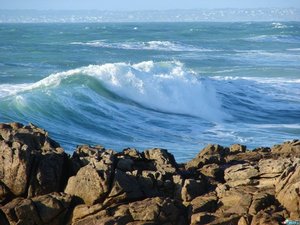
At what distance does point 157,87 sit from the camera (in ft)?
A: 93.6

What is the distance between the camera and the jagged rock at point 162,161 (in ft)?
33.7

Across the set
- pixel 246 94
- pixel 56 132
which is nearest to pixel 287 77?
pixel 246 94

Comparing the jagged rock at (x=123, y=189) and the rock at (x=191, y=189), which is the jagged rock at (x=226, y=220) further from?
the jagged rock at (x=123, y=189)

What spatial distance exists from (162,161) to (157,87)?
17872 mm

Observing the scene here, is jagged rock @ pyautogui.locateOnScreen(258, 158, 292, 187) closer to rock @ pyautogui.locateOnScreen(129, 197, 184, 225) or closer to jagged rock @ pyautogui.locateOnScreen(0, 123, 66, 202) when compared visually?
rock @ pyautogui.locateOnScreen(129, 197, 184, 225)

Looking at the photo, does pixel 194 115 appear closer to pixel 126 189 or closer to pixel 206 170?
pixel 206 170

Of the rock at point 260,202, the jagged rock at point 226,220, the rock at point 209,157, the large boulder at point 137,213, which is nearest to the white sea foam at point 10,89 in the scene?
the rock at point 209,157

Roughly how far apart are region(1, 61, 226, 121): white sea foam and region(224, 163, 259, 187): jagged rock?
13794 mm

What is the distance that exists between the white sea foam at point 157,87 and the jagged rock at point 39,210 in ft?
50.7

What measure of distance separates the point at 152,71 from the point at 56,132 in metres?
13.3

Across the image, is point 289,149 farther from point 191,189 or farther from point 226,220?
point 226,220

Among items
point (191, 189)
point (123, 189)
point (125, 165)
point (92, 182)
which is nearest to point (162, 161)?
point (125, 165)

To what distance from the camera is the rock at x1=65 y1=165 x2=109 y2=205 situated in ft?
30.0

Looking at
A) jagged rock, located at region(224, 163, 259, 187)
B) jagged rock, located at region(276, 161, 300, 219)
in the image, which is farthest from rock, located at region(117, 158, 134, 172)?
jagged rock, located at region(276, 161, 300, 219)
